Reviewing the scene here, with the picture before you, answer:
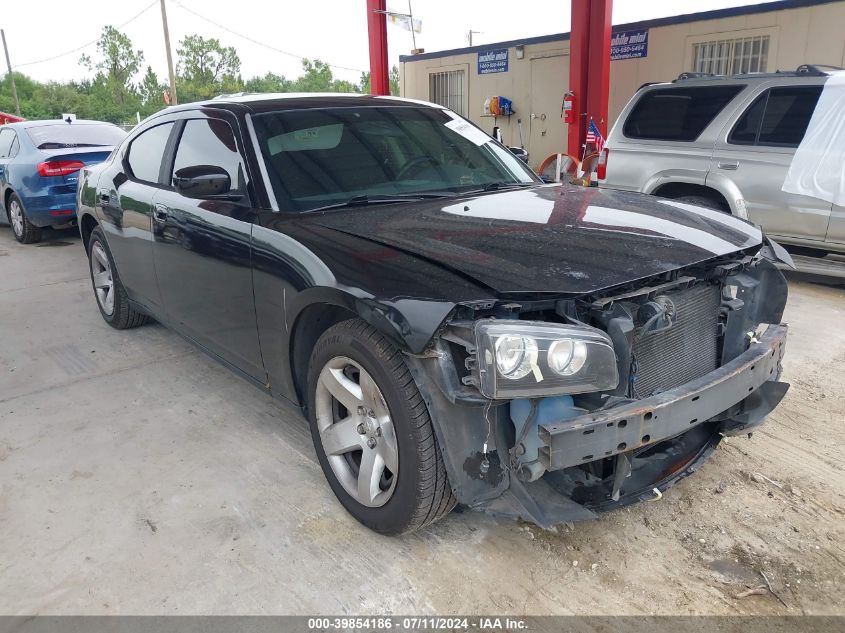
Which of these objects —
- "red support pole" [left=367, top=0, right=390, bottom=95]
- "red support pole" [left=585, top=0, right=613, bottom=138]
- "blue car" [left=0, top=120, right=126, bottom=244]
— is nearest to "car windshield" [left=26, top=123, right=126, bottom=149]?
"blue car" [left=0, top=120, right=126, bottom=244]

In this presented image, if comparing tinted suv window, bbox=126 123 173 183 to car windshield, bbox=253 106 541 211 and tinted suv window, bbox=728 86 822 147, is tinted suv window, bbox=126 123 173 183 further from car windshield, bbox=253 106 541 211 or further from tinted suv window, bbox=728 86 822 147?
tinted suv window, bbox=728 86 822 147

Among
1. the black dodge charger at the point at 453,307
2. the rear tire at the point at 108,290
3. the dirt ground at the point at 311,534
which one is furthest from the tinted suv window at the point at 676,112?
the rear tire at the point at 108,290

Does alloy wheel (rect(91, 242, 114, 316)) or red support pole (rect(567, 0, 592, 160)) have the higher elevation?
red support pole (rect(567, 0, 592, 160))

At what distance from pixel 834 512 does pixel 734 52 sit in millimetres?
11084

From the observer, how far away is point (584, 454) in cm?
214

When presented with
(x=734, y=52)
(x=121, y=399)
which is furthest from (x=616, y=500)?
(x=734, y=52)

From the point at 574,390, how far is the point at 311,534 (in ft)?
4.17

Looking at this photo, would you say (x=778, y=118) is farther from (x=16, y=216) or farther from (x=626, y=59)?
(x=16, y=216)

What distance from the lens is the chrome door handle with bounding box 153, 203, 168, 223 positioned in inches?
151

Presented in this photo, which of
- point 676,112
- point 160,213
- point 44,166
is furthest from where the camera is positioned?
point 44,166

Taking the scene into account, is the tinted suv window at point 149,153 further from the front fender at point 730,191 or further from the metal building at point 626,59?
the metal building at point 626,59

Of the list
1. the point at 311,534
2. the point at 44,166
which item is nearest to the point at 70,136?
the point at 44,166

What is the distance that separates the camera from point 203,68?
54344 millimetres

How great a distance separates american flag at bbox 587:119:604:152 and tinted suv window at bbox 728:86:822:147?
4350mm
